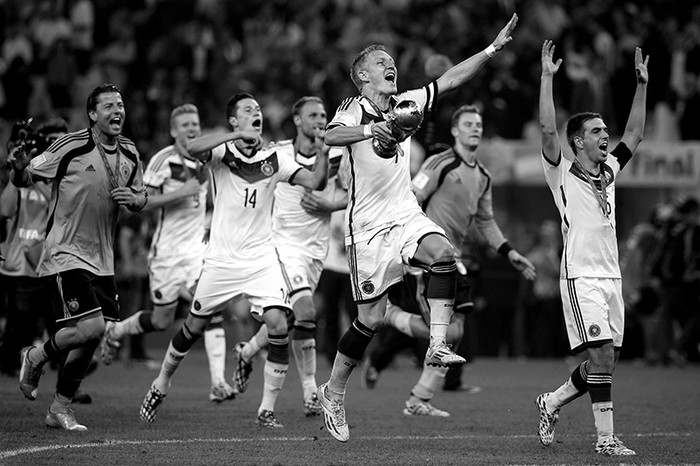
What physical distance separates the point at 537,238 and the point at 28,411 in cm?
1073

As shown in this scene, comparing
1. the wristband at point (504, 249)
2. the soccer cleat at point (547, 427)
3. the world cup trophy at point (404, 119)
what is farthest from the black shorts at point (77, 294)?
the wristband at point (504, 249)

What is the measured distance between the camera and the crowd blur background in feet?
62.5

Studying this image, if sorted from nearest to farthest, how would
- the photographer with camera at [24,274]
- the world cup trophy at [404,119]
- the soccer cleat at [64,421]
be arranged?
the world cup trophy at [404,119] → the soccer cleat at [64,421] → the photographer with camera at [24,274]

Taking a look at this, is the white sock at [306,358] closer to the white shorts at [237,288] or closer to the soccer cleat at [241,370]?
the soccer cleat at [241,370]

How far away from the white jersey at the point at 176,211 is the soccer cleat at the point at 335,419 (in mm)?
4048

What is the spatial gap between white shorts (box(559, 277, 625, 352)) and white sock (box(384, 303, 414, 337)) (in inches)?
132

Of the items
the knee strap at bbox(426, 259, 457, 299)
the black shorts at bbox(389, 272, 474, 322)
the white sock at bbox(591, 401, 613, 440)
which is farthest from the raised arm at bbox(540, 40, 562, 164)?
the black shorts at bbox(389, 272, 474, 322)

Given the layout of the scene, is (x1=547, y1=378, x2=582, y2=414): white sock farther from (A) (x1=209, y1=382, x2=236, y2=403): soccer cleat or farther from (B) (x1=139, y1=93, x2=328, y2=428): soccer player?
(A) (x1=209, y1=382, x2=236, y2=403): soccer cleat

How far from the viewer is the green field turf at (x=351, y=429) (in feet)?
25.6

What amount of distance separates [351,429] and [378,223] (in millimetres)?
1902

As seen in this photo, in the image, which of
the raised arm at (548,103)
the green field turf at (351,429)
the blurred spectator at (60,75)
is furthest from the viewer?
the blurred spectator at (60,75)

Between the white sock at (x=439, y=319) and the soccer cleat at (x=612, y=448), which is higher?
the white sock at (x=439, y=319)

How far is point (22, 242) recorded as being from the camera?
40.9 feet

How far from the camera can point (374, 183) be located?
8492mm
